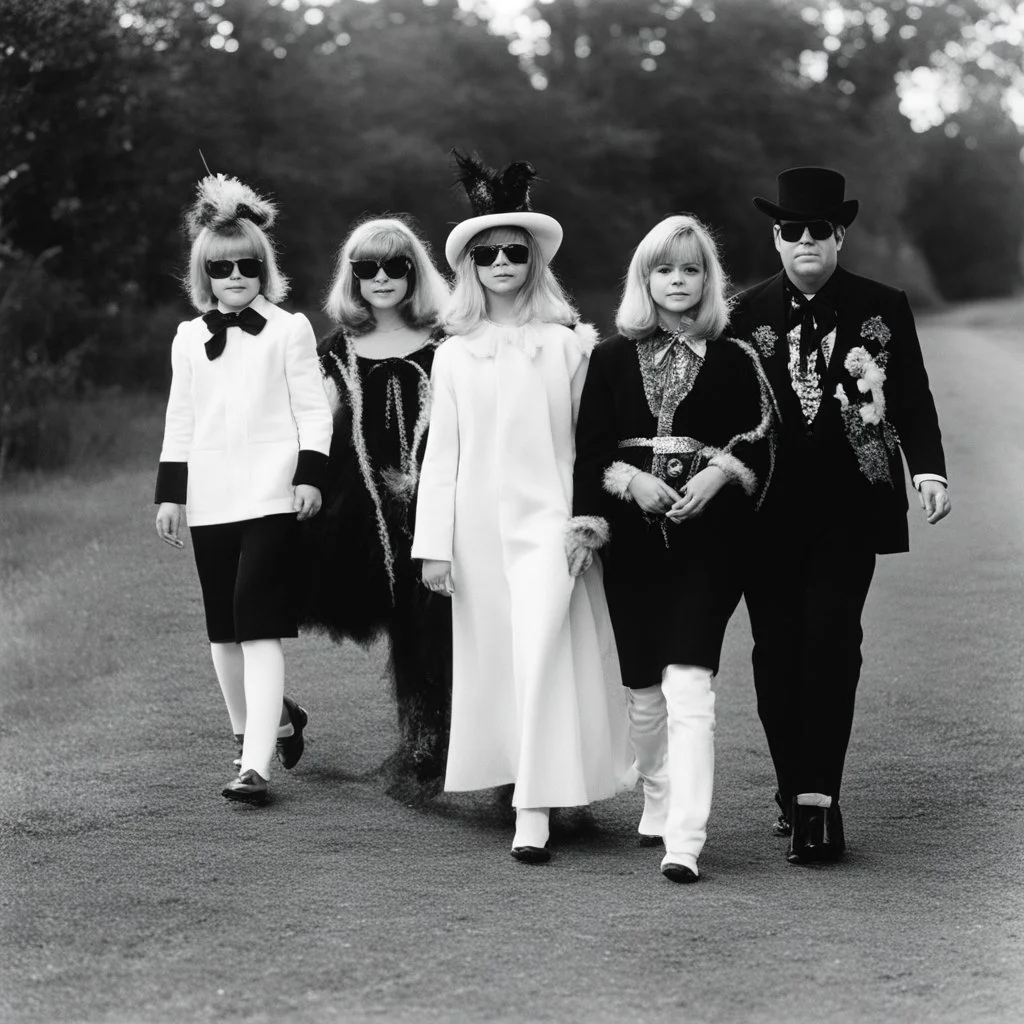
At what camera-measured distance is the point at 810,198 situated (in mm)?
5590

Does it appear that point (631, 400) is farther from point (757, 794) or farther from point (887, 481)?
point (757, 794)

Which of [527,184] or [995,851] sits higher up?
[527,184]

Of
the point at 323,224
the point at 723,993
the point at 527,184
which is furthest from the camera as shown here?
the point at 323,224

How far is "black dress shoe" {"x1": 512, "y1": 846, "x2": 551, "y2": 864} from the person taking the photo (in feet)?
17.5

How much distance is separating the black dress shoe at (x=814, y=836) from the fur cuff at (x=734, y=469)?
991 millimetres

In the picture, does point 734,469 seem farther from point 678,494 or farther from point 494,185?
point 494,185

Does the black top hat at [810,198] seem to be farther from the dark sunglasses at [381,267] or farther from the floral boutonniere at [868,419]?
the dark sunglasses at [381,267]

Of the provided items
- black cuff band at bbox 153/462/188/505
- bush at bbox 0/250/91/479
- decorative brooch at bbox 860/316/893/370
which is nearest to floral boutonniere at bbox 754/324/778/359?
decorative brooch at bbox 860/316/893/370

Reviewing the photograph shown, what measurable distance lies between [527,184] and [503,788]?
2011mm

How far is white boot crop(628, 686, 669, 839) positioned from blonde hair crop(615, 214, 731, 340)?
1.14m

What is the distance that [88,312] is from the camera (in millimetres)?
18672

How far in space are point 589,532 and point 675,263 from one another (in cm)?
86

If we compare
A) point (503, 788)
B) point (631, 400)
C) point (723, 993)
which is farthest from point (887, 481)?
point (723, 993)

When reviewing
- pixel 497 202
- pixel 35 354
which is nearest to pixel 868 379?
pixel 497 202
